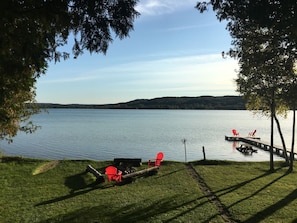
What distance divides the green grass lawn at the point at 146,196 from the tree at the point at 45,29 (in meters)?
6.61

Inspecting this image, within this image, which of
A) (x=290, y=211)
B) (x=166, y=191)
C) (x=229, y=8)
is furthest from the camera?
(x=166, y=191)

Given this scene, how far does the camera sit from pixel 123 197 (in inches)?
612

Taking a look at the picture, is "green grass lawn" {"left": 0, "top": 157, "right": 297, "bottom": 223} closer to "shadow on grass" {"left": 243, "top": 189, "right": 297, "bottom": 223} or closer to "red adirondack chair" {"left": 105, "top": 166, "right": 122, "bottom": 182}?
"shadow on grass" {"left": 243, "top": 189, "right": 297, "bottom": 223}

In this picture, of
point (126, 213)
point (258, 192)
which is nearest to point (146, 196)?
point (126, 213)

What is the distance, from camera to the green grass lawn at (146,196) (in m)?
12.7

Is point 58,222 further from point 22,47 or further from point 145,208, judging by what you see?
point 22,47

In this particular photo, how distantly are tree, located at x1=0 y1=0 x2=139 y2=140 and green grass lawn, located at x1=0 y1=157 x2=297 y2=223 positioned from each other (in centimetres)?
661

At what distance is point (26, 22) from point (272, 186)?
52.7 ft

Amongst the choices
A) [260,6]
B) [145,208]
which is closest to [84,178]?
[145,208]

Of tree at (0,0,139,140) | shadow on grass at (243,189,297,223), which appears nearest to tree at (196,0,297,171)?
tree at (0,0,139,140)

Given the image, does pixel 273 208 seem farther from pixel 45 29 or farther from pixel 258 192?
pixel 45 29

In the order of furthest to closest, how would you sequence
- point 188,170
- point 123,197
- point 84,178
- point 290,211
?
point 188,170 < point 84,178 < point 123,197 < point 290,211

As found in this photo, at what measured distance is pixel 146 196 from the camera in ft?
51.8

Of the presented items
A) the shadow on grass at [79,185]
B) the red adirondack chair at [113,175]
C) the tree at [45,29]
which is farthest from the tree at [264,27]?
the shadow on grass at [79,185]
